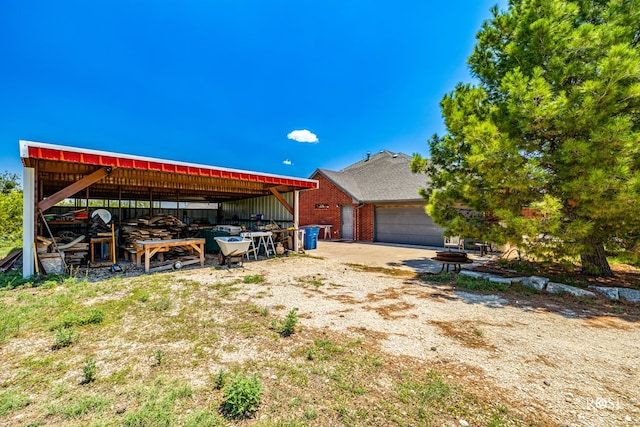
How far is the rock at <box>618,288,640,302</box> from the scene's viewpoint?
17.6 feet

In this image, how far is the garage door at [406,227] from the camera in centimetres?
1405

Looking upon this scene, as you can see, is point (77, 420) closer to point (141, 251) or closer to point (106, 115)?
point (141, 251)

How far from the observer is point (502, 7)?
308 inches

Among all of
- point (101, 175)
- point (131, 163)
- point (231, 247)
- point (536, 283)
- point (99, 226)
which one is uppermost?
point (131, 163)

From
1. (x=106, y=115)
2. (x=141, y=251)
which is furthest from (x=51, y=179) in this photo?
(x=106, y=115)

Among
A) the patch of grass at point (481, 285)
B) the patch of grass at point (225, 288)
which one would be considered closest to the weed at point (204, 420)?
the patch of grass at point (225, 288)

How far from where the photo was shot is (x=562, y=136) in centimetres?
644

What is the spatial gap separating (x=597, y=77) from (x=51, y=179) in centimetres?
1654

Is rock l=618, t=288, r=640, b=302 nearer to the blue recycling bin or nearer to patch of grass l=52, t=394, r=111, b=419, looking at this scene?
patch of grass l=52, t=394, r=111, b=419

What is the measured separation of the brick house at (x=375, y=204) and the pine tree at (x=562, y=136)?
6702mm

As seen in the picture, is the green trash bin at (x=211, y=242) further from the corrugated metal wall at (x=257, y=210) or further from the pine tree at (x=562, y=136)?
the pine tree at (x=562, y=136)

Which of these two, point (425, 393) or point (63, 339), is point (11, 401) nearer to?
point (63, 339)

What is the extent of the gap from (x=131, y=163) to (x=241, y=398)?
7366 millimetres

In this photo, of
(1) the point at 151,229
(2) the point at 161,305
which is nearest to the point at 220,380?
(2) the point at 161,305
